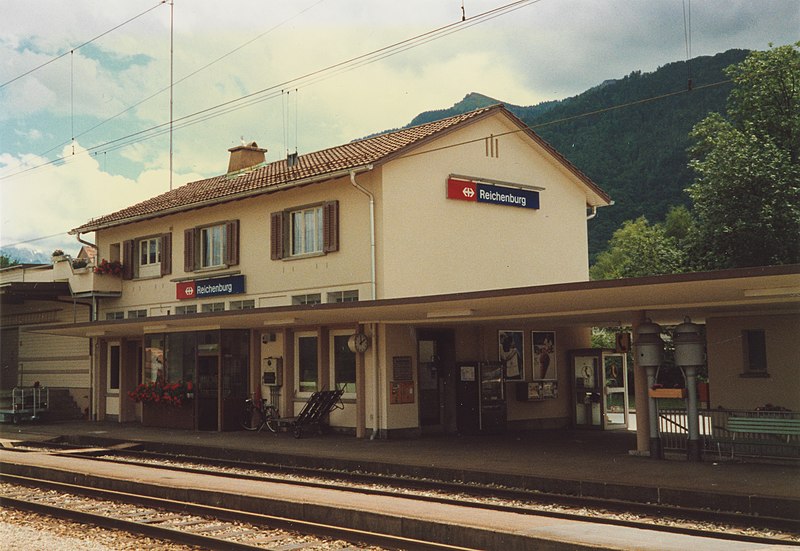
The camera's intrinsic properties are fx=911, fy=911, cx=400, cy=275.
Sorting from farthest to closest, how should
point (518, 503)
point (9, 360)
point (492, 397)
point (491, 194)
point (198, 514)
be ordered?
1. point (9, 360)
2. point (491, 194)
3. point (492, 397)
4. point (518, 503)
5. point (198, 514)

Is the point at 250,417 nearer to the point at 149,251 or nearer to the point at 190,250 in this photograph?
the point at 190,250

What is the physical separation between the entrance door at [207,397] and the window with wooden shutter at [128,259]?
674 cm

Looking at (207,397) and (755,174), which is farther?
(755,174)

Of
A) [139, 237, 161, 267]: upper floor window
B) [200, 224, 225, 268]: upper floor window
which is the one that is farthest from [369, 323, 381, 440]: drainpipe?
[139, 237, 161, 267]: upper floor window

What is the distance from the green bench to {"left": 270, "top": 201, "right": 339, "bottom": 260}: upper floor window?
394 inches

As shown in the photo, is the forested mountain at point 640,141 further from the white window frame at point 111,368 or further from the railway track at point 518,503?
the railway track at point 518,503

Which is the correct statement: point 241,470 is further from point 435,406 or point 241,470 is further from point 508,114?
point 508,114

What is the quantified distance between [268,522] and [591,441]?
9.43 meters

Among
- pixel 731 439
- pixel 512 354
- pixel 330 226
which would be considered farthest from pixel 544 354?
pixel 731 439

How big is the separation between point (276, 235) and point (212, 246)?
3213 mm

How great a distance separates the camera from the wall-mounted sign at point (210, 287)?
76.4ft

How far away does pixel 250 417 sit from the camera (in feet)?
72.7

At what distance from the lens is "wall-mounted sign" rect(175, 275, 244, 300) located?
2330 cm

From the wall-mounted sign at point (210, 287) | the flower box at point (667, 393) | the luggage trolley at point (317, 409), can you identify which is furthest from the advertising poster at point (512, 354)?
the wall-mounted sign at point (210, 287)
